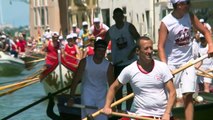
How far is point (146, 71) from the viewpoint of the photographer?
305 inches

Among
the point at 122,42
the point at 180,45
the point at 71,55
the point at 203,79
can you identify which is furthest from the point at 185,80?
the point at 71,55

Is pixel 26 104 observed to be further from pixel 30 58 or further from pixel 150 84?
pixel 30 58

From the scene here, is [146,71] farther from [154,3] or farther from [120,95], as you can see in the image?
[154,3]

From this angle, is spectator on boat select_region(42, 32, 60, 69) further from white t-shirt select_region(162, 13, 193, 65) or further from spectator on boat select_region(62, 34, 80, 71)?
white t-shirt select_region(162, 13, 193, 65)

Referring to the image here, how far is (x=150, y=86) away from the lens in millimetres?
7754

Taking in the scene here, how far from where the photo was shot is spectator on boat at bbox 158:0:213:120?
8.78 m

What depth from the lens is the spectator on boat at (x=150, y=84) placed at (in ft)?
25.3

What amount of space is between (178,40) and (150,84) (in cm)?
131

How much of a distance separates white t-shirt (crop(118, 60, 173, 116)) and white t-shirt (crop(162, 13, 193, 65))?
3.66 feet

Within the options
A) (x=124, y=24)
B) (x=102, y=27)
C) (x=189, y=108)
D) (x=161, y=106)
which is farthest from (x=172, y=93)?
(x=102, y=27)

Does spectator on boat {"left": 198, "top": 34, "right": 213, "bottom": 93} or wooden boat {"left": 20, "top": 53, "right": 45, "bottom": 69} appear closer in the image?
spectator on boat {"left": 198, "top": 34, "right": 213, "bottom": 93}

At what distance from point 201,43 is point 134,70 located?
25.3ft

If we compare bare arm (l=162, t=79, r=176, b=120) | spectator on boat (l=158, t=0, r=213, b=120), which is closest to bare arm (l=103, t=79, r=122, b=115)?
bare arm (l=162, t=79, r=176, b=120)

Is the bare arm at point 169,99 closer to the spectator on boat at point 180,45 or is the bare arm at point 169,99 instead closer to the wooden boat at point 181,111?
the spectator on boat at point 180,45
